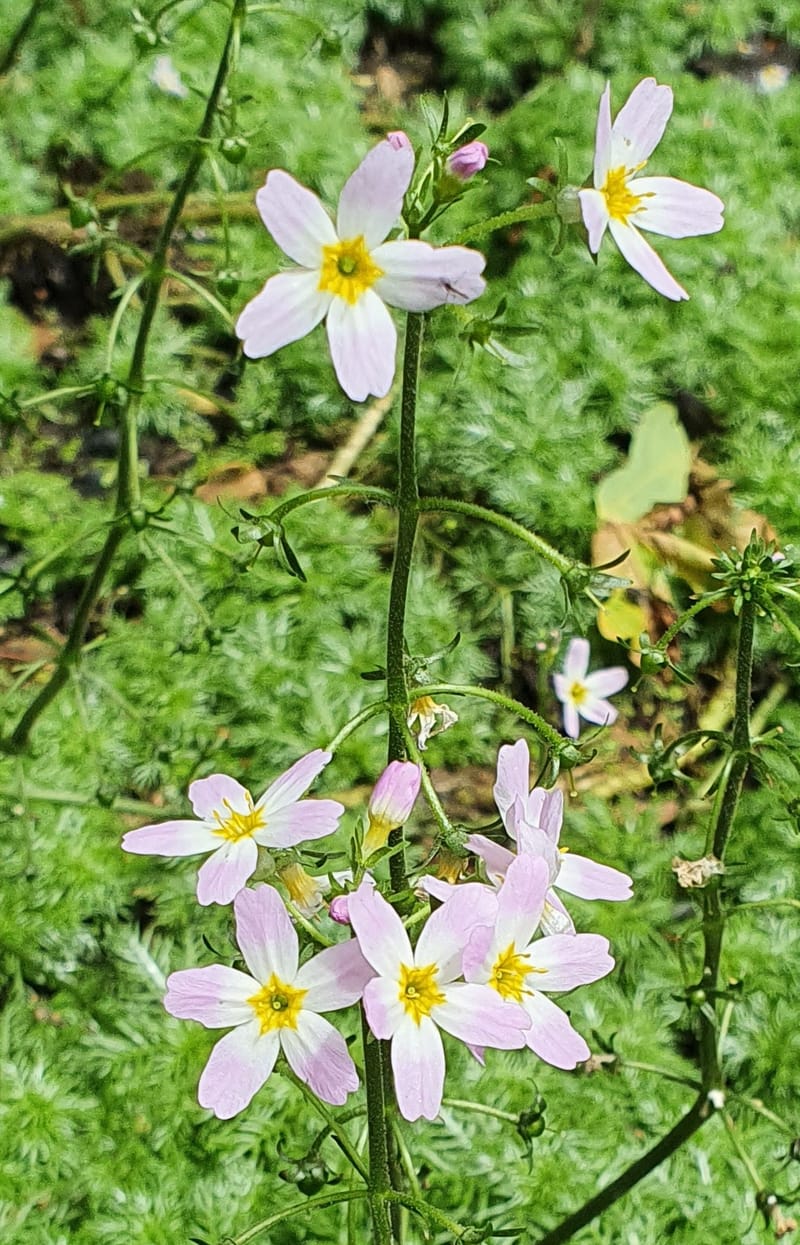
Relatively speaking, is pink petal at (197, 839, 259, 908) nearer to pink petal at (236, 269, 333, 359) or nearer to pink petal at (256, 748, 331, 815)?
pink petal at (256, 748, 331, 815)

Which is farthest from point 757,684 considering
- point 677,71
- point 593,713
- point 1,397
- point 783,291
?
point 677,71

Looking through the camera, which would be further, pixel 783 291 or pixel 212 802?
pixel 783 291

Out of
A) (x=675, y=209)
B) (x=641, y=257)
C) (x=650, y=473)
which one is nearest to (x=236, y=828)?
(x=641, y=257)

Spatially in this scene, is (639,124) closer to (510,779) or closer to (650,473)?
(510,779)

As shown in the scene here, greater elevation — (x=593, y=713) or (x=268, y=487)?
(x=268, y=487)

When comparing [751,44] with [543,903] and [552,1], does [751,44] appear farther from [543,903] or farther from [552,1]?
[543,903]
